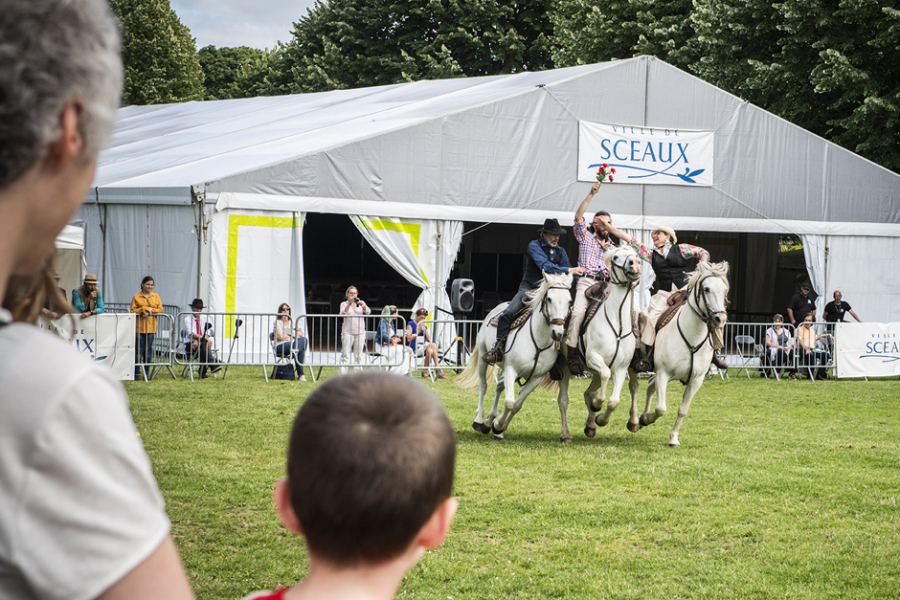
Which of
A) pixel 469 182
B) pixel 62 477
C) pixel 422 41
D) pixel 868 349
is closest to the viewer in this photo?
pixel 62 477

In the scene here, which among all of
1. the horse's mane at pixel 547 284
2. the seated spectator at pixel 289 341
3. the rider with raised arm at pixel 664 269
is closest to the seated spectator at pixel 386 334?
the seated spectator at pixel 289 341

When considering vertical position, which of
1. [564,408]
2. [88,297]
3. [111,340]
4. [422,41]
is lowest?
[564,408]

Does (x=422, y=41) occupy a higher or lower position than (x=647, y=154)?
higher

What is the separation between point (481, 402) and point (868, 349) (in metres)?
11.9

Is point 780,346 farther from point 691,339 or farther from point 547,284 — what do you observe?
point 547,284

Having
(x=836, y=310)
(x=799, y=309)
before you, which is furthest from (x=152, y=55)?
(x=836, y=310)

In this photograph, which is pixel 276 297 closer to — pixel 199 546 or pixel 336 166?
pixel 336 166

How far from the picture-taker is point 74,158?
A: 1.21m

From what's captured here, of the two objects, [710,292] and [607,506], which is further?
[710,292]

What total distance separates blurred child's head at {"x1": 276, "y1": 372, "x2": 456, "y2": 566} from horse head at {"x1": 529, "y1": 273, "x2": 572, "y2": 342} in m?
9.73

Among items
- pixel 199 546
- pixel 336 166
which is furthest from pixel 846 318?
pixel 199 546

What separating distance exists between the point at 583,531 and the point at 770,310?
26.1 metres

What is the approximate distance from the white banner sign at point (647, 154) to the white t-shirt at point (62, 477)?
72.3 ft

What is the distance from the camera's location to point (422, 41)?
1837 inches
